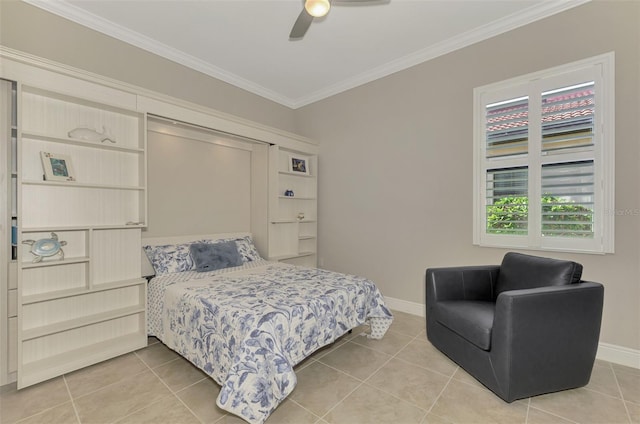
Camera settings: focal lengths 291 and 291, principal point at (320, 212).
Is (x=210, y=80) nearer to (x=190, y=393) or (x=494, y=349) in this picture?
(x=190, y=393)

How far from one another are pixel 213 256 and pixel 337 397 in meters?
1.93

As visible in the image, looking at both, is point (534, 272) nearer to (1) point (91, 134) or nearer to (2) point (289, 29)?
(2) point (289, 29)

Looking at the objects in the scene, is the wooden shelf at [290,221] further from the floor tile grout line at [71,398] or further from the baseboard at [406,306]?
the floor tile grout line at [71,398]

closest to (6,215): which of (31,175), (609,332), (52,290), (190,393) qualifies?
(31,175)

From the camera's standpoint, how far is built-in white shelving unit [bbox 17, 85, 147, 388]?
2.18 metres

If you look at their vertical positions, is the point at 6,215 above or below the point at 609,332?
above

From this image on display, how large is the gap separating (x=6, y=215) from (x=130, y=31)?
2.05 meters

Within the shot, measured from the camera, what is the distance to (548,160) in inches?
102

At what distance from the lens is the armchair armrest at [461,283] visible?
2492 mm

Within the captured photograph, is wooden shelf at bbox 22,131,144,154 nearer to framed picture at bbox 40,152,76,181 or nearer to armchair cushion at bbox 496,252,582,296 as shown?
framed picture at bbox 40,152,76,181

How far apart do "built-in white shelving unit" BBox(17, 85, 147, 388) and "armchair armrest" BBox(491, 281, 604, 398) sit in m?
2.88

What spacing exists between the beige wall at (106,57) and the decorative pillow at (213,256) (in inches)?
69.4

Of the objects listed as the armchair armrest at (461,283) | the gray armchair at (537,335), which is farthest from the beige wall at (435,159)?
the gray armchair at (537,335)

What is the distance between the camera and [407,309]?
3492 mm
